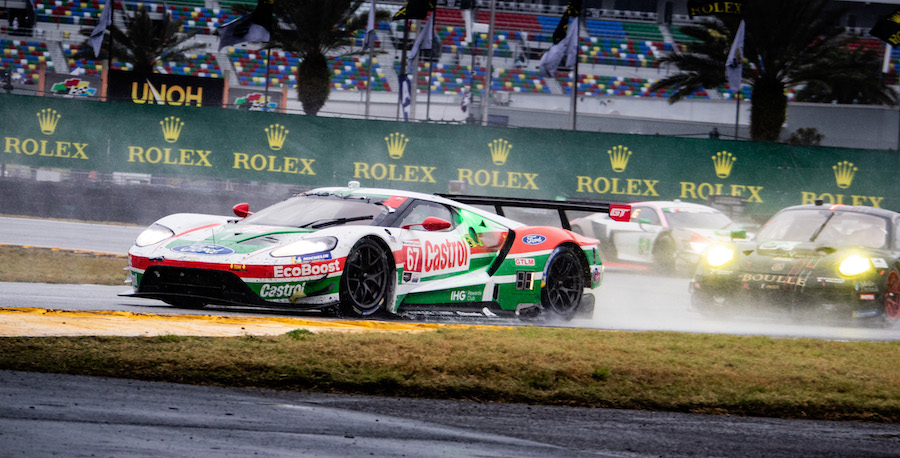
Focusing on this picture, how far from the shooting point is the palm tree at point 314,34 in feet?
120

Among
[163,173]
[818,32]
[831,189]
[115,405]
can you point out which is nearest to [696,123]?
[818,32]

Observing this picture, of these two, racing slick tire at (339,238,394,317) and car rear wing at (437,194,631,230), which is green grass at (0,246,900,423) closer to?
racing slick tire at (339,238,394,317)

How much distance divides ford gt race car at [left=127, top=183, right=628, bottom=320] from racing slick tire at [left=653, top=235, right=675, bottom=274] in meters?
7.44

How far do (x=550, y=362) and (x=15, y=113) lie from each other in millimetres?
18090

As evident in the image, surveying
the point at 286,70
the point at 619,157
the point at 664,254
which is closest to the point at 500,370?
the point at 664,254

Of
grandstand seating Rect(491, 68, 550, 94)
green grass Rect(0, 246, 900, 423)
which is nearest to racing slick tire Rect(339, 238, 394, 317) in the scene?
green grass Rect(0, 246, 900, 423)

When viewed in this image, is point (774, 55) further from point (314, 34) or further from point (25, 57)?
point (25, 57)

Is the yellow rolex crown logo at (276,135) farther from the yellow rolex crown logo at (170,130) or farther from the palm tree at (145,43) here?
the palm tree at (145,43)

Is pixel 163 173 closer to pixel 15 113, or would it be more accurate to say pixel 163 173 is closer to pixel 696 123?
pixel 15 113

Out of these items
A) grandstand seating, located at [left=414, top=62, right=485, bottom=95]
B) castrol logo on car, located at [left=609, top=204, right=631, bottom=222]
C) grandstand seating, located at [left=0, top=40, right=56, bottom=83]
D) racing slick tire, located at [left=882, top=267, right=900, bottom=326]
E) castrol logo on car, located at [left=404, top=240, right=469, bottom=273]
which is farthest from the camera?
grandstand seating, located at [left=414, top=62, right=485, bottom=95]

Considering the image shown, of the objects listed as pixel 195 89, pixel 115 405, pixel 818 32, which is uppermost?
pixel 818 32

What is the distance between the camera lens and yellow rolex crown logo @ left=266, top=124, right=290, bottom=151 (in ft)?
72.7

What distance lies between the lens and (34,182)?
70.7ft

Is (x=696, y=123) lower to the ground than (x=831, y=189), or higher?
higher
